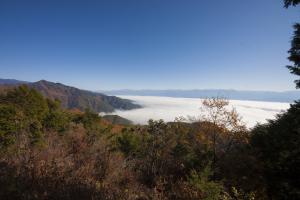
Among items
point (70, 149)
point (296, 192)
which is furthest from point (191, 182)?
point (296, 192)

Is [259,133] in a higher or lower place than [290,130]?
lower

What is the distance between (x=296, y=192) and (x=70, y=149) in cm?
855

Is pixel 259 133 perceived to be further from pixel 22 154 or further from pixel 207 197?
pixel 22 154

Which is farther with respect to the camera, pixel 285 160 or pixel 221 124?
pixel 221 124

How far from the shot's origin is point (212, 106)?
24906 millimetres

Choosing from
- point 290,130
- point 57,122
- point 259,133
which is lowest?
point 57,122

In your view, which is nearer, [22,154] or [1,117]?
[22,154]

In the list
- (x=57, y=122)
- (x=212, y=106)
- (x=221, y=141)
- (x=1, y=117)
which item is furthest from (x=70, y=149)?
(x=57, y=122)

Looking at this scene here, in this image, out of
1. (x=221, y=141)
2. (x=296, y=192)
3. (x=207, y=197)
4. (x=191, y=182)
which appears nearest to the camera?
(x=207, y=197)

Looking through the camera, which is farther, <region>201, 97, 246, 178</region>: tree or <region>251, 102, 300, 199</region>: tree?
<region>201, 97, 246, 178</region>: tree

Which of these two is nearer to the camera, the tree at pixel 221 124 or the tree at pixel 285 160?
the tree at pixel 285 160

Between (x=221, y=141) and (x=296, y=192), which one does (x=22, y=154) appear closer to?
(x=296, y=192)

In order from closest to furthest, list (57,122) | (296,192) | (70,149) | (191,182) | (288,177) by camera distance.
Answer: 1. (191,182)
2. (70,149)
3. (296,192)
4. (288,177)
5. (57,122)

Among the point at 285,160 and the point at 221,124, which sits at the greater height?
the point at 285,160
